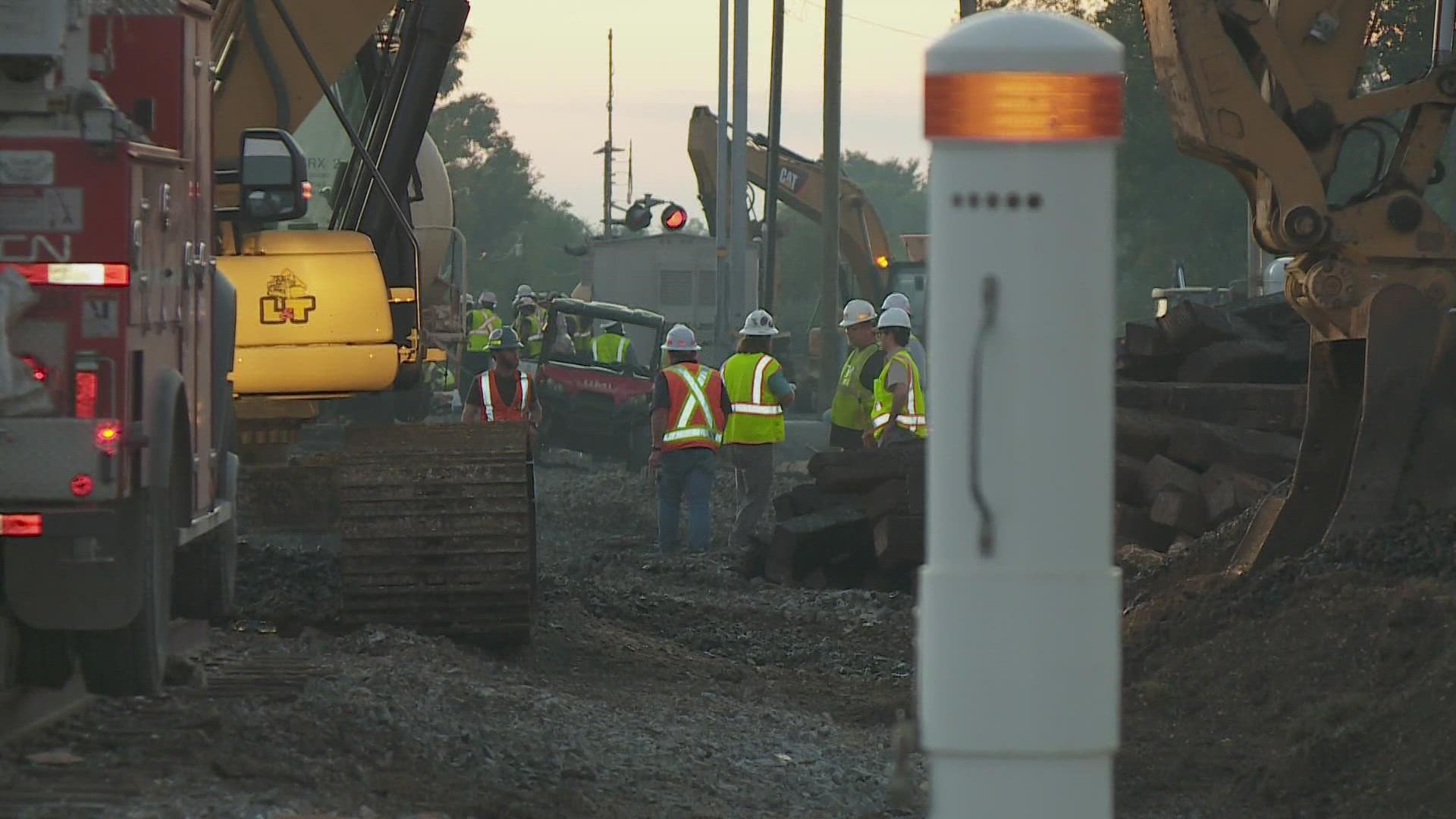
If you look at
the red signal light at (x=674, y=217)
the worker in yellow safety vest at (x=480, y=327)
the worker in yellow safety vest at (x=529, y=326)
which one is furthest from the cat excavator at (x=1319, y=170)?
the red signal light at (x=674, y=217)

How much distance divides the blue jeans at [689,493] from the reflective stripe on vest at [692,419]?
0.33ft

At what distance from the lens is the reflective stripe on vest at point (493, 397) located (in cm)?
1714

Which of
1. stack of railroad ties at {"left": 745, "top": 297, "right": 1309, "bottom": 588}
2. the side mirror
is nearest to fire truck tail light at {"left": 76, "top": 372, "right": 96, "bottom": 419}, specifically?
the side mirror

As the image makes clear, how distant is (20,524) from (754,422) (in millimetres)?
11162

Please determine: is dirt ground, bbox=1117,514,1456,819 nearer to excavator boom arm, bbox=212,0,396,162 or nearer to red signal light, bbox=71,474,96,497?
red signal light, bbox=71,474,96,497

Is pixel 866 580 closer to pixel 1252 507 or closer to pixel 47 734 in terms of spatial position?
pixel 1252 507

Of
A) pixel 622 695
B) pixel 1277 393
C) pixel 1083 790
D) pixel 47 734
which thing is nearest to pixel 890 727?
pixel 622 695

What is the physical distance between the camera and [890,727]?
29.6 feet

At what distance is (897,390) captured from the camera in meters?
16.7

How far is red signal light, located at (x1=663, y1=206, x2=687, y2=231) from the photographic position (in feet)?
117

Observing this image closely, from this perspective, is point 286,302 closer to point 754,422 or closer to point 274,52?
point 274,52

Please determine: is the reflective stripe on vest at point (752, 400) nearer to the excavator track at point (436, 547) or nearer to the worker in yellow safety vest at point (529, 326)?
the excavator track at point (436, 547)

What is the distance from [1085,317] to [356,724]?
5587mm

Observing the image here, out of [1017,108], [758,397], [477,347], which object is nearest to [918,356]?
[758,397]
